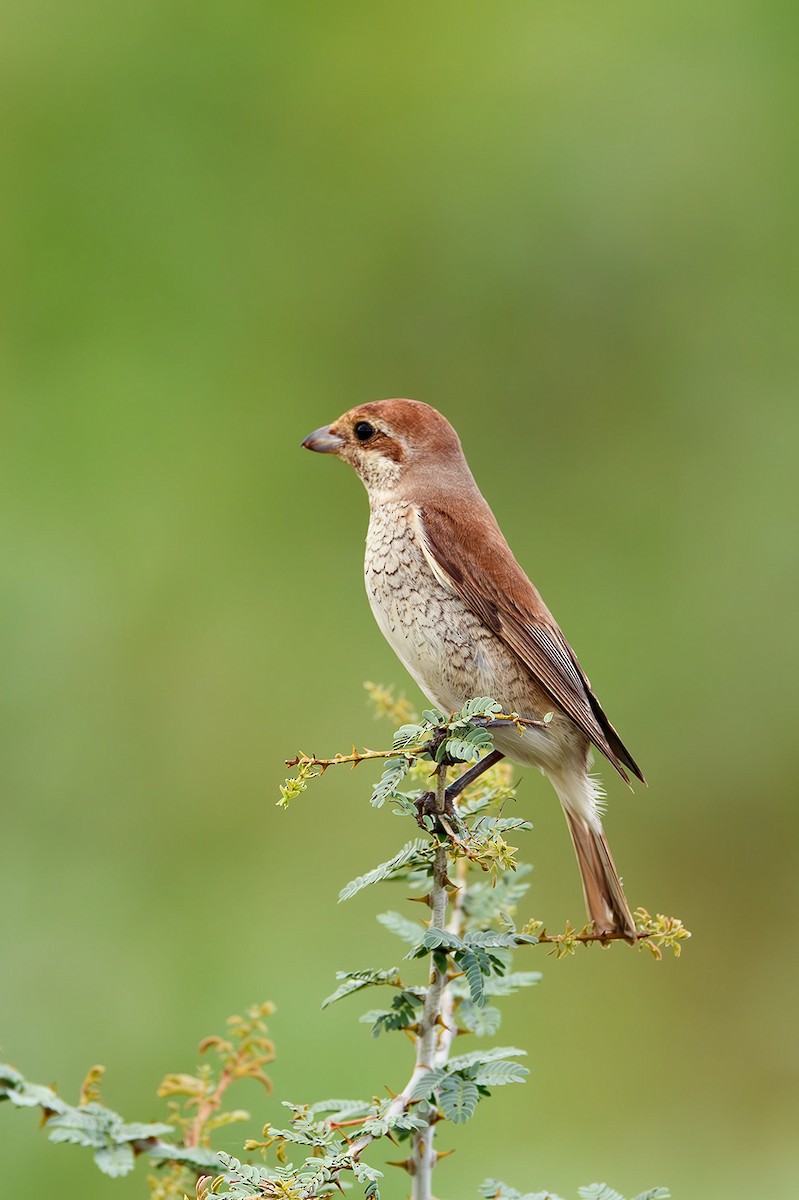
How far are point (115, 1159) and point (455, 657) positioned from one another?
1.25m

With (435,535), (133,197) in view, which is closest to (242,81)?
(133,197)

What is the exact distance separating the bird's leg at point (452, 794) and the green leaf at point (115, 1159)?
0.54 meters

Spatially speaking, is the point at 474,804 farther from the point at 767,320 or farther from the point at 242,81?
the point at 242,81

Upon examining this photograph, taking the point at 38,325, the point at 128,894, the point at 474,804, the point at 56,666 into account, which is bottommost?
the point at 474,804

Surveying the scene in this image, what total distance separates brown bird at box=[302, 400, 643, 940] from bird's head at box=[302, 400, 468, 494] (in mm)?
151

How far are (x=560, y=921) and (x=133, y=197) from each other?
3637 mm

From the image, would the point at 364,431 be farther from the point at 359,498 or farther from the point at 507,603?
the point at 359,498

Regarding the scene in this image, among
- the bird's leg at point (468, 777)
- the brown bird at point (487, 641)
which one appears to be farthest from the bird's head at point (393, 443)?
the bird's leg at point (468, 777)

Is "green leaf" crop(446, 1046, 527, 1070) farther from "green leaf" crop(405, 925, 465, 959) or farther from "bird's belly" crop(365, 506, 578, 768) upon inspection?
"bird's belly" crop(365, 506, 578, 768)

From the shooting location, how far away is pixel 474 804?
206cm

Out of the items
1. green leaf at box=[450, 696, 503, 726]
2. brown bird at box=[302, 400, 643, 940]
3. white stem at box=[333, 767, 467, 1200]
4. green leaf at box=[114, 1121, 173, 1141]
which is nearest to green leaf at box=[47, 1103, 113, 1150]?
green leaf at box=[114, 1121, 173, 1141]

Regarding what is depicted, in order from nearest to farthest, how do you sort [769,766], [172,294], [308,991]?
[308,991] < [769,766] < [172,294]

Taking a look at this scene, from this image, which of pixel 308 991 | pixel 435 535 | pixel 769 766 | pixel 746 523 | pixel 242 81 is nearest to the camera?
pixel 435 535

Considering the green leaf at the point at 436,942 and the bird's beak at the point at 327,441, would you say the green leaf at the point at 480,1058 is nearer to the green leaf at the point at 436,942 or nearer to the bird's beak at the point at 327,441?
the green leaf at the point at 436,942
